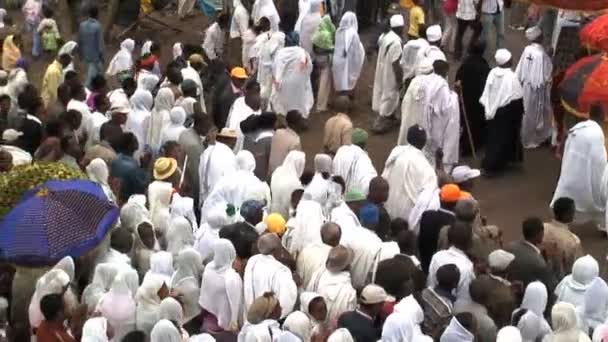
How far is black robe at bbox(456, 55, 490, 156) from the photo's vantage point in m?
14.1

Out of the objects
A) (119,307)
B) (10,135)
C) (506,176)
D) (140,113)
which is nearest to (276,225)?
(119,307)

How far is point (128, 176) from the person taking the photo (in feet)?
39.1

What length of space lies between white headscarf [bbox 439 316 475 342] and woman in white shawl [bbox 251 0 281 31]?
27.1 feet

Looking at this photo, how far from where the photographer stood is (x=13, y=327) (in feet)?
31.4

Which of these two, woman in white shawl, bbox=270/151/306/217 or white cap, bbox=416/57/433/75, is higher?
white cap, bbox=416/57/433/75

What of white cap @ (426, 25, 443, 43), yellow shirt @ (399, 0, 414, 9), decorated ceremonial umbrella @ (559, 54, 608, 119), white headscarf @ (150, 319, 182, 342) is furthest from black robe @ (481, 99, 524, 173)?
white headscarf @ (150, 319, 182, 342)

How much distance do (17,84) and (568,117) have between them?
6026mm

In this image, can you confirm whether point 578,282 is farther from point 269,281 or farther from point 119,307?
point 119,307

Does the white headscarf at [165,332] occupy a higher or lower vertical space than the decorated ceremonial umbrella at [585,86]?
lower

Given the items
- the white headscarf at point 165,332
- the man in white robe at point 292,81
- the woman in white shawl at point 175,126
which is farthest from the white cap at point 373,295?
the man in white robe at point 292,81

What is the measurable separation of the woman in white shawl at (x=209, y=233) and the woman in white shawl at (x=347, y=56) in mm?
5026

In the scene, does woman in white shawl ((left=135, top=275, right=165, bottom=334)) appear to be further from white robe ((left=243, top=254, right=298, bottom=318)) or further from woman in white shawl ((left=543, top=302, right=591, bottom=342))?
woman in white shawl ((left=543, top=302, right=591, bottom=342))

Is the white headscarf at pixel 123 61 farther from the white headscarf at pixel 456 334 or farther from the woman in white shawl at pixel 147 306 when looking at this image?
the white headscarf at pixel 456 334

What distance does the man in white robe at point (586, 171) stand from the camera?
12219 mm
